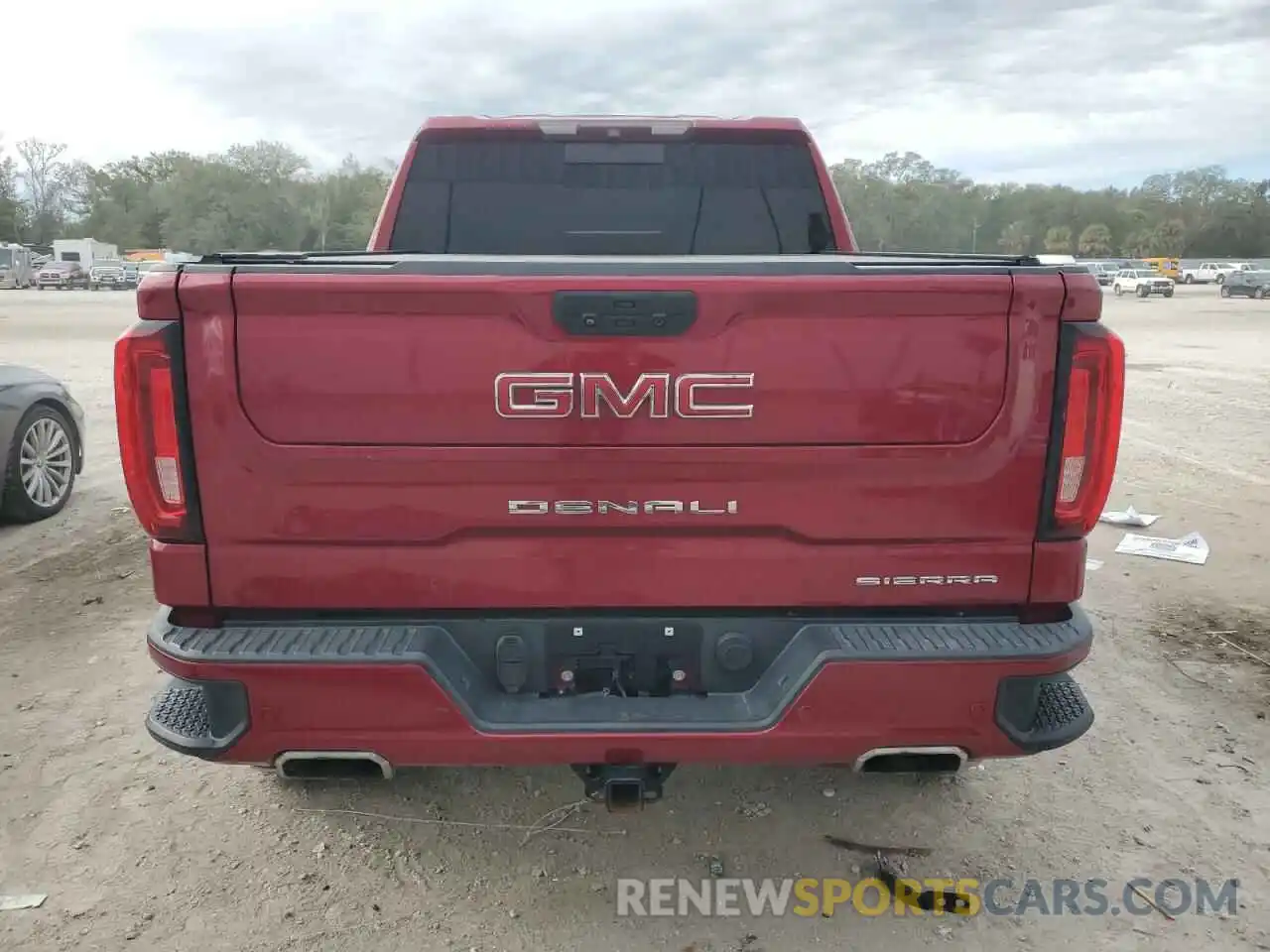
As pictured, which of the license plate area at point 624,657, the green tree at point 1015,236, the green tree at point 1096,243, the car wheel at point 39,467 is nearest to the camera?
the license plate area at point 624,657

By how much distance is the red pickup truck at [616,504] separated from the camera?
2234 millimetres

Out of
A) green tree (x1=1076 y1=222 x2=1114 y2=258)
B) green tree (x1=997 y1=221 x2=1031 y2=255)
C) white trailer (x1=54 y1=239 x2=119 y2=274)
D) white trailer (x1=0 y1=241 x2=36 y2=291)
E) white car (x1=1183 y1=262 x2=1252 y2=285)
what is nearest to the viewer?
white trailer (x1=0 y1=241 x2=36 y2=291)

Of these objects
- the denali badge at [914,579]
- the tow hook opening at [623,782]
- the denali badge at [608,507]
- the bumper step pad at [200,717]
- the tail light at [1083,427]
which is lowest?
the tow hook opening at [623,782]

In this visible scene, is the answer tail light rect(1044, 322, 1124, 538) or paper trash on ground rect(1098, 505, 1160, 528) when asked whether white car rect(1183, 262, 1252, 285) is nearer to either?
paper trash on ground rect(1098, 505, 1160, 528)

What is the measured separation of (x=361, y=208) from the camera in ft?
265

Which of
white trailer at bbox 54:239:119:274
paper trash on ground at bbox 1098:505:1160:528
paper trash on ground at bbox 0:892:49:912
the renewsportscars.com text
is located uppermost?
white trailer at bbox 54:239:119:274

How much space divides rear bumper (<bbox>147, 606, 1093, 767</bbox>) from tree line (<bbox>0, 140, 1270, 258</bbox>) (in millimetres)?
81474

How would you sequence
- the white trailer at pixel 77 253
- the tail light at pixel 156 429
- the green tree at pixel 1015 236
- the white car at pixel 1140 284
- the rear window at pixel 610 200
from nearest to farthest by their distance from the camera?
the tail light at pixel 156 429, the rear window at pixel 610 200, the white car at pixel 1140 284, the white trailer at pixel 77 253, the green tree at pixel 1015 236

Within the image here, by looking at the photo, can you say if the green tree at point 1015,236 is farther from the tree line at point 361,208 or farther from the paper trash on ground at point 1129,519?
the paper trash on ground at point 1129,519

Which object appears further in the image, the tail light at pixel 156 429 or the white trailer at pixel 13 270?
the white trailer at pixel 13 270

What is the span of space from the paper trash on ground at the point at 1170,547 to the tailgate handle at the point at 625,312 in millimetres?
4988

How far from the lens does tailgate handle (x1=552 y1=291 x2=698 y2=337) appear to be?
87.9 inches

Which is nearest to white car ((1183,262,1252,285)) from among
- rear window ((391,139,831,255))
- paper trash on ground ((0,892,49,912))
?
rear window ((391,139,831,255))

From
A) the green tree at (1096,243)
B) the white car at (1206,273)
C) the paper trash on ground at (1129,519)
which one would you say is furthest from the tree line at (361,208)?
the paper trash on ground at (1129,519)
